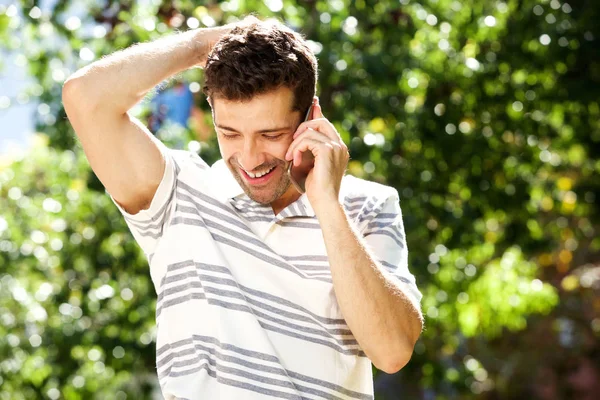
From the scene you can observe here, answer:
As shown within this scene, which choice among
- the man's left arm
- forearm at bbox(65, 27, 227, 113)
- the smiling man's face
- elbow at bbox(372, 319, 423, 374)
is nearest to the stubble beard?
the smiling man's face

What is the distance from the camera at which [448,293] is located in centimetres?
522

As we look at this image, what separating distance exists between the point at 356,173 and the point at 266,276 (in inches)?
108

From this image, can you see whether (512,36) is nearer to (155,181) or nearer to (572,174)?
(572,174)

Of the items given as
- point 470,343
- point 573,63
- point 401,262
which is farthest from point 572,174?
point 401,262

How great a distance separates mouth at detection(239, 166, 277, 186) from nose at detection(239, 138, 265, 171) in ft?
0.07

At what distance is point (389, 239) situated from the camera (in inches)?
93.5

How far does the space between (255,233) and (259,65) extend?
0.38m

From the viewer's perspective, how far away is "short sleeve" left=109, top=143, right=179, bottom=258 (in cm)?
232

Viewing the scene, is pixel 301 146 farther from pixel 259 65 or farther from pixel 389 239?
pixel 389 239

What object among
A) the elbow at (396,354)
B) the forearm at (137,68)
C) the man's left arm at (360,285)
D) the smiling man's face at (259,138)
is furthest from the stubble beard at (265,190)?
the elbow at (396,354)

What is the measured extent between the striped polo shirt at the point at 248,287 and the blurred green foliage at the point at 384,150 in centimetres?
214


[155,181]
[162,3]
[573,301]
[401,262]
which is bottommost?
[573,301]

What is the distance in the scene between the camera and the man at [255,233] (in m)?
2.21

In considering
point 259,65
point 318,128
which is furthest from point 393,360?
point 259,65
